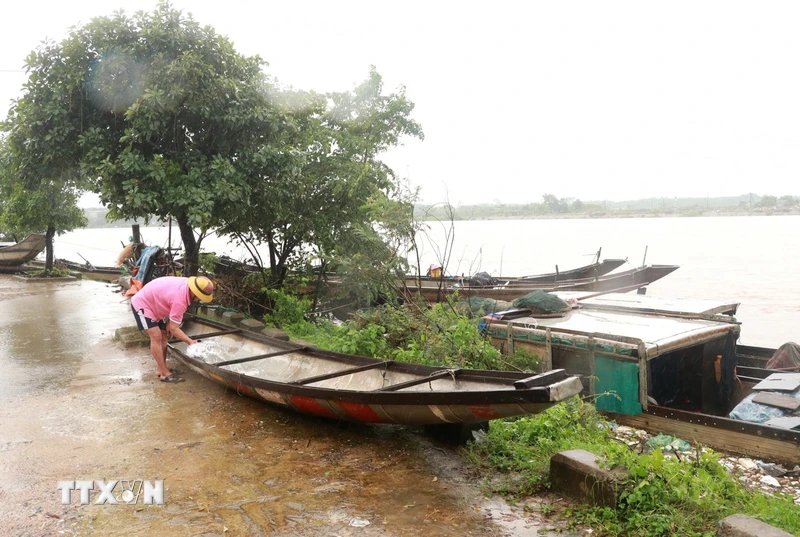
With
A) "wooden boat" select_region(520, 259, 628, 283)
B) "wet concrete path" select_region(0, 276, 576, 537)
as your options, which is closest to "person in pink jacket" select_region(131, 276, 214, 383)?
"wet concrete path" select_region(0, 276, 576, 537)

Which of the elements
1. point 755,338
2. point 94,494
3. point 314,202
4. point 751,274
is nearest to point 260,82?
point 314,202

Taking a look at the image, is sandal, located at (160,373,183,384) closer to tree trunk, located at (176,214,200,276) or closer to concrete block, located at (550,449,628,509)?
tree trunk, located at (176,214,200,276)

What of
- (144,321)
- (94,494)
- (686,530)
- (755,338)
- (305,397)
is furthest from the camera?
(755,338)

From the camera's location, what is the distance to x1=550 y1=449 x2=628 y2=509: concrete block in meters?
3.38

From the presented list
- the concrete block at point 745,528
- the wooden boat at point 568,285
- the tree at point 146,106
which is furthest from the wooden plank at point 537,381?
the wooden boat at point 568,285

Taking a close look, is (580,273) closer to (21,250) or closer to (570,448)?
(570,448)

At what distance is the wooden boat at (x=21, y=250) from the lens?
1955 cm

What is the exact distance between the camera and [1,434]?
482 centimetres

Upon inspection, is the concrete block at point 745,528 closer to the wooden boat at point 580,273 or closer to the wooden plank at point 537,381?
the wooden plank at point 537,381

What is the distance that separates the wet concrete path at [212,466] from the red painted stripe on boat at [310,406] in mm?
248

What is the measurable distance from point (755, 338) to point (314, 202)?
43.0 feet

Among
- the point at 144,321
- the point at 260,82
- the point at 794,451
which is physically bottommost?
the point at 794,451

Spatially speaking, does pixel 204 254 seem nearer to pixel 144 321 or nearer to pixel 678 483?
pixel 144 321
